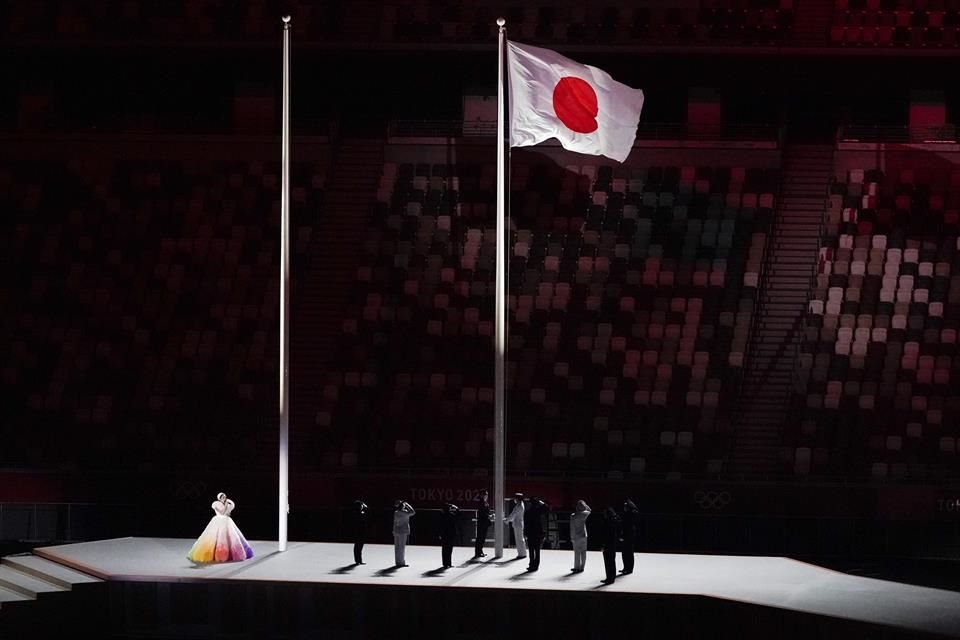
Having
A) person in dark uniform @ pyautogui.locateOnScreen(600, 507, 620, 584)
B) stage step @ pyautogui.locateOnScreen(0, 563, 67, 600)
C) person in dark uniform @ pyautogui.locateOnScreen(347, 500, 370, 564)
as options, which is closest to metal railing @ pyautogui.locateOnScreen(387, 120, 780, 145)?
person in dark uniform @ pyautogui.locateOnScreen(347, 500, 370, 564)

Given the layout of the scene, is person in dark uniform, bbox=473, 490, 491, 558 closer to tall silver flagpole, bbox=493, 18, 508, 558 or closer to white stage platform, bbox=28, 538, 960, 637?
white stage platform, bbox=28, 538, 960, 637

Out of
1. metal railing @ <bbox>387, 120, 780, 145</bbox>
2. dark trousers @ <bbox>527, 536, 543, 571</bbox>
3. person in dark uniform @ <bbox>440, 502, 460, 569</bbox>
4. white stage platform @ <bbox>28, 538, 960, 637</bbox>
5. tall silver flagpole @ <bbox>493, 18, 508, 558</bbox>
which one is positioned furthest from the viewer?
metal railing @ <bbox>387, 120, 780, 145</bbox>

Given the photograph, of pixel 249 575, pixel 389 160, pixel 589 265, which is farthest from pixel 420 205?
pixel 249 575

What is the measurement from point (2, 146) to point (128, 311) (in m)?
5.99

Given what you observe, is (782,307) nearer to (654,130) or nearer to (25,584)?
(654,130)

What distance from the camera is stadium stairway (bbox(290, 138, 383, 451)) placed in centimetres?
2989

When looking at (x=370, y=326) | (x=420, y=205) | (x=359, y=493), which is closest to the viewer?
(x=359, y=493)

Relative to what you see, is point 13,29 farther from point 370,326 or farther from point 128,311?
point 370,326

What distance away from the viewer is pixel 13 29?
33.8m

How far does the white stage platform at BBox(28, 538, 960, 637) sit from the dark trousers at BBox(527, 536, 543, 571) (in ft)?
0.43

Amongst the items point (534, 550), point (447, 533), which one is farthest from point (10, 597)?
point (534, 550)

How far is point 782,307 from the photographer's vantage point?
30.3m

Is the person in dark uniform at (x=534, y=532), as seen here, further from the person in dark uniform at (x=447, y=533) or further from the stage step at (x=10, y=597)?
the stage step at (x=10, y=597)

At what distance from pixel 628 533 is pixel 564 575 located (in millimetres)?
1045
